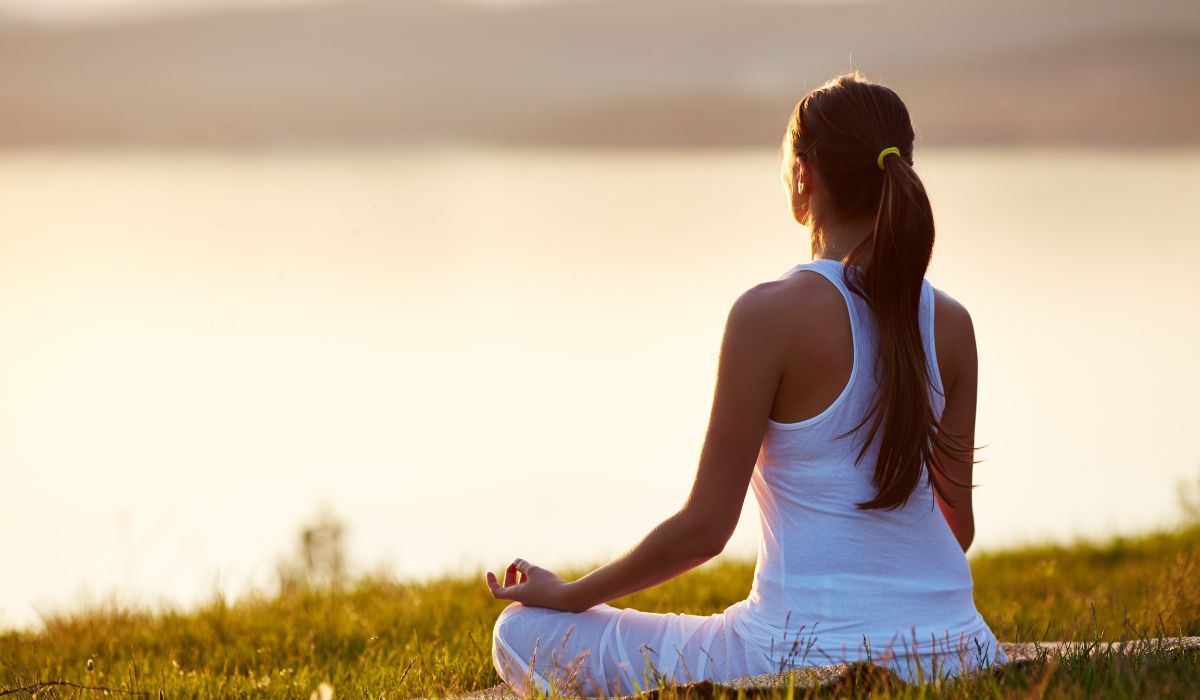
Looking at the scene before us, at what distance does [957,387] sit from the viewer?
134 inches

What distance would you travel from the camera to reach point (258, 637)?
501cm

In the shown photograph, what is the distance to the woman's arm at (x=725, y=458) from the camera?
9.83 feet

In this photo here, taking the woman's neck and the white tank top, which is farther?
the woman's neck

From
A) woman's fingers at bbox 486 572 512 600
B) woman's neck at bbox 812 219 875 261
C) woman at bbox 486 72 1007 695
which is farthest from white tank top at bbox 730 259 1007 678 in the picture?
woman's fingers at bbox 486 572 512 600

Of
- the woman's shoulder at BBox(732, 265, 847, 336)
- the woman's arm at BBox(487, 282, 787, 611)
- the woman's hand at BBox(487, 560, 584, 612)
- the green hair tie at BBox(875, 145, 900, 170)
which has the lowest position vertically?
the woman's hand at BBox(487, 560, 584, 612)

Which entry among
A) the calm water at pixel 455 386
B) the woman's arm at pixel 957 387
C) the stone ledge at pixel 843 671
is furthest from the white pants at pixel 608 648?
the calm water at pixel 455 386

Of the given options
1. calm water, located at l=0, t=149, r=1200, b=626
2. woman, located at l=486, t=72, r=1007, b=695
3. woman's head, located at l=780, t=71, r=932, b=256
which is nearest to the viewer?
woman, located at l=486, t=72, r=1007, b=695

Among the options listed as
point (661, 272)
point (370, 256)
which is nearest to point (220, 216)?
point (370, 256)

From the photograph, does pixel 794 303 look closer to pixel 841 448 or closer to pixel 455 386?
pixel 841 448

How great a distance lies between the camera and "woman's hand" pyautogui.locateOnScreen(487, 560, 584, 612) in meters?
3.31

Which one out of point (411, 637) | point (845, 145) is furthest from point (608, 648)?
point (411, 637)

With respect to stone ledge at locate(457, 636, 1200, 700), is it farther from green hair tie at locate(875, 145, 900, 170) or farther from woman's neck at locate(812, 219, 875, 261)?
green hair tie at locate(875, 145, 900, 170)

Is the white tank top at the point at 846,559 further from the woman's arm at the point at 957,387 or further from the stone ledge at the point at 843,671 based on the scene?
the woman's arm at the point at 957,387

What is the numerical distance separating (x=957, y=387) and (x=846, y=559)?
0.66 meters
